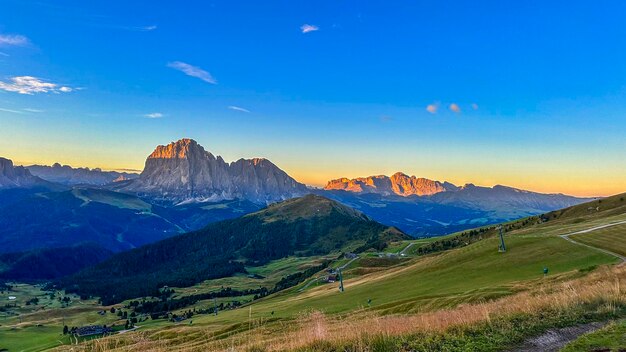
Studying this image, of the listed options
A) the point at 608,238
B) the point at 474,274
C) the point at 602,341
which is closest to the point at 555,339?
the point at 602,341

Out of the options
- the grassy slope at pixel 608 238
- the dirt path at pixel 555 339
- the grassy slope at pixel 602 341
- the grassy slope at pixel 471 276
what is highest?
the grassy slope at pixel 602 341

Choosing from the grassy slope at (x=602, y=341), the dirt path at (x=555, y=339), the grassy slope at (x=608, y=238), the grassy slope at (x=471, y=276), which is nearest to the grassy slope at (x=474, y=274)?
the grassy slope at (x=471, y=276)

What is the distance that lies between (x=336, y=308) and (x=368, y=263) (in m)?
121

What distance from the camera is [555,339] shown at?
15992 millimetres

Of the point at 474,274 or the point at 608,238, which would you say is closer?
the point at 474,274

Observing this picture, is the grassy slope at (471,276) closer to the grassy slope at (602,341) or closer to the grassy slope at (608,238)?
the grassy slope at (608,238)

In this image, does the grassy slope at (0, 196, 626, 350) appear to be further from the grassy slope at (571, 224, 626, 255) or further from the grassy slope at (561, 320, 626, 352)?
the grassy slope at (561, 320, 626, 352)

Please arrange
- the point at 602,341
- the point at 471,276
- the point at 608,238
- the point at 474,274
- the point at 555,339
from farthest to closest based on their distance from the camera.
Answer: the point at 608,238 < the point at 474,274 < the point at 471,276 < the point at 555,339 < the point at 602,341

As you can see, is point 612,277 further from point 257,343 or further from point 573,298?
point 257,343

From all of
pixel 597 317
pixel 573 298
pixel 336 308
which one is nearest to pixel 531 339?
pixel 597 317

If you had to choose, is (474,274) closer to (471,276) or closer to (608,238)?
(471,276)

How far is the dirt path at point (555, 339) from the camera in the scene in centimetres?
1493

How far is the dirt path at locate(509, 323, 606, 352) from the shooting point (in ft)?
49.0

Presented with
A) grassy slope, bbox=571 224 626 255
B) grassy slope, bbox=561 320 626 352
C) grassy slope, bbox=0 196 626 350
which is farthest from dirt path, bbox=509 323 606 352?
grassy slope, bbox=571 224 626 255
